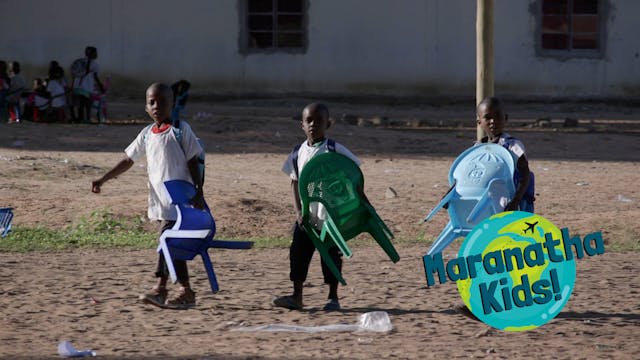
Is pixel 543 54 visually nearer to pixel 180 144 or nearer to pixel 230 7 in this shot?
pixel 230 7

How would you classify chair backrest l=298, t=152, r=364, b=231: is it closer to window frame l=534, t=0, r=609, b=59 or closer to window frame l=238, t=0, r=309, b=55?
window frame l=238, t=0, r=309, b=55

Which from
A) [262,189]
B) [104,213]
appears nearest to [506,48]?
[262,189]

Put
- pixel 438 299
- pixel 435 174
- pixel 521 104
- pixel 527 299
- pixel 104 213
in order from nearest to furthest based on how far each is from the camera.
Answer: pixel 527 299, pixel 438 299, pixel 104 213, pixel 435 174, pixel 521 104

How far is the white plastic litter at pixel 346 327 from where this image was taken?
617 cm

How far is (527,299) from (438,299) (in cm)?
180

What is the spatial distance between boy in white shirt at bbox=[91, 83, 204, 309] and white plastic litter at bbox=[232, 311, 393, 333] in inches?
25.2

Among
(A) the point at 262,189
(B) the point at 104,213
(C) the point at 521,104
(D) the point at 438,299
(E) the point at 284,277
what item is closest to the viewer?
(D) the point at 438,299

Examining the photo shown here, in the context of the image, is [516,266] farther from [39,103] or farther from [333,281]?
[39,103]

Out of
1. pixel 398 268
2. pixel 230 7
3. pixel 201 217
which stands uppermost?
pixel 230 7

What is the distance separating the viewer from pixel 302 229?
660 centimetres

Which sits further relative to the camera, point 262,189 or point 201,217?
point 262,189

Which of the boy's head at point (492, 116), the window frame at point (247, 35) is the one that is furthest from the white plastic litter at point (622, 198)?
the window frame at point (247, 35)

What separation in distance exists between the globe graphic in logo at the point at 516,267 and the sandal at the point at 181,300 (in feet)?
6.32

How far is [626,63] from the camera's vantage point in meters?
21.4
